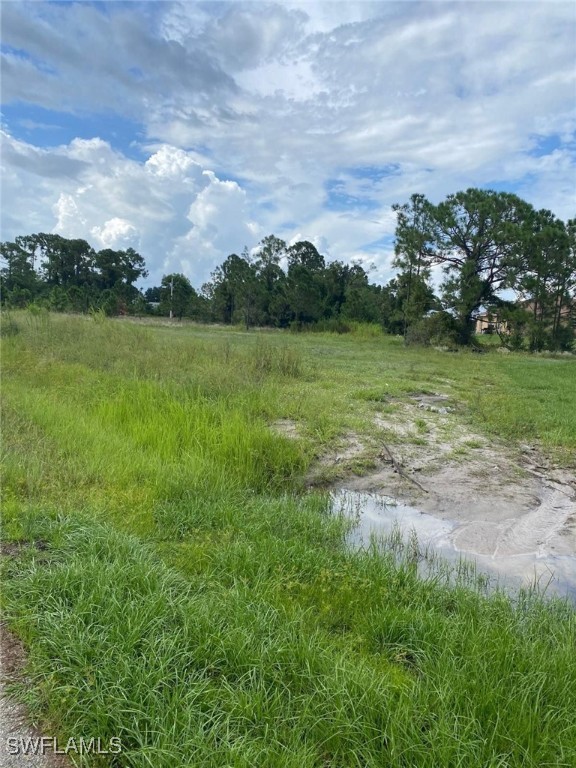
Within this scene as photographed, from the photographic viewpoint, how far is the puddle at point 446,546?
3.17 metres

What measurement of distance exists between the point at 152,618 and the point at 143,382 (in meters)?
5.67

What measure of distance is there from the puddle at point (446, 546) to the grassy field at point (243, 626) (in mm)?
203

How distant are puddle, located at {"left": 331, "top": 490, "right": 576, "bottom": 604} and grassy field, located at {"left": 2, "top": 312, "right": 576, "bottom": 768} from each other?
203mm

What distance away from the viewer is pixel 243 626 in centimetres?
221

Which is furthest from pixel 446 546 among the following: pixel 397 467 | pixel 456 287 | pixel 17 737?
pixel 456 287

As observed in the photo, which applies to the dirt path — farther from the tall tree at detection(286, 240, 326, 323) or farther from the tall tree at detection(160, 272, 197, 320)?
the tall tree at detection(160, 272, 197, 320)

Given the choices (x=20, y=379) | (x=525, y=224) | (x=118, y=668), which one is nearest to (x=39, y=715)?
(x=118, y=668)

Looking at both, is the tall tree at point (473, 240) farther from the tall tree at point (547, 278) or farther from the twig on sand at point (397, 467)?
the twig on sand at point (397, 467)

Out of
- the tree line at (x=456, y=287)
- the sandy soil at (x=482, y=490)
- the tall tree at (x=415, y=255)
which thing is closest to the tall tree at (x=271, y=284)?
the tree line at (x=456, y=287)

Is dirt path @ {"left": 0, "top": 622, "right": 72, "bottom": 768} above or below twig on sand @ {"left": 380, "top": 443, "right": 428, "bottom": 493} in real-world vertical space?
below

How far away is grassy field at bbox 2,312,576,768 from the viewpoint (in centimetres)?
169

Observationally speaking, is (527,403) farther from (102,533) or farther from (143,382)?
(102,533)

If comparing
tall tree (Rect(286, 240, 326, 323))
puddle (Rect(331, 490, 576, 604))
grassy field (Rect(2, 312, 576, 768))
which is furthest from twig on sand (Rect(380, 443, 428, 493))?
tall tree (Rect(286, 240, 326, 323))

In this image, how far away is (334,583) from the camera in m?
2.79
